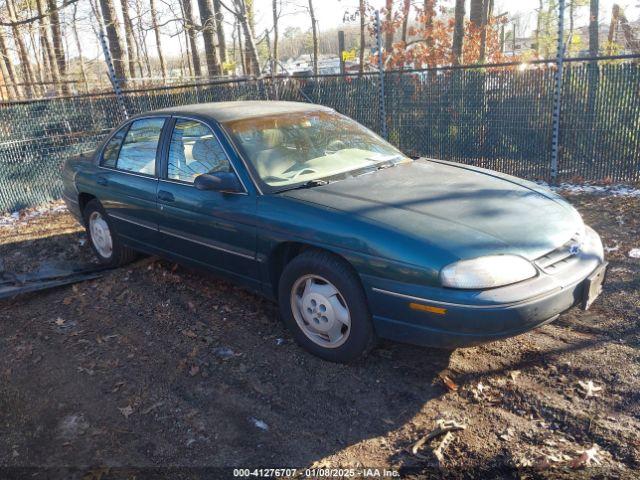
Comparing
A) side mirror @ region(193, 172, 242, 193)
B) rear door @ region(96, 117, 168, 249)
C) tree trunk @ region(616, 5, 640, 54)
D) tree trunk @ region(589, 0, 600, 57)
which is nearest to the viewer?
side mirror @ region(193, 172, 242, 193)

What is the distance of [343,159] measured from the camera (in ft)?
→ 14.0

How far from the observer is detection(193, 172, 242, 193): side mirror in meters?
3.82

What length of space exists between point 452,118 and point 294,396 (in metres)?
6.46

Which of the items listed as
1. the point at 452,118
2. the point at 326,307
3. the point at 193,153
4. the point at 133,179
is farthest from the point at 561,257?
the point at 452,118

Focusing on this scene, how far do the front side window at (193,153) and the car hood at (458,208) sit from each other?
0.78 metres

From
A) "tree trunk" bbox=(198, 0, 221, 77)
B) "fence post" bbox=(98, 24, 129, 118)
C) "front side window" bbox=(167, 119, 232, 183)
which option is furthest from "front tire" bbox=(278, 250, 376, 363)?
"tree trunk" bbox=(198, 0, 221, 77)

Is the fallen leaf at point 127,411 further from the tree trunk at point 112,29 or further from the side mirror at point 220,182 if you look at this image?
the tree trunk at point 112,29

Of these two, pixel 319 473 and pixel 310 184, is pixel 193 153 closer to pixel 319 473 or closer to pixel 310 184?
pixel 310 184

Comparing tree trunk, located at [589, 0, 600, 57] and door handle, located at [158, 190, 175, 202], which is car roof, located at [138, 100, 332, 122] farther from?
tree trunk, located at [589, 0, 600, 57]

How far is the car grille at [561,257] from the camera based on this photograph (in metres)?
3.10

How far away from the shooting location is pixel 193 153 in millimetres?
4398

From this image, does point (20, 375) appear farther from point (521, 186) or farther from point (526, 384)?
point (521, 186)

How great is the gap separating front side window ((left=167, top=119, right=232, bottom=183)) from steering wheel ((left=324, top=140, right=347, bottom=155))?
0.81 meters

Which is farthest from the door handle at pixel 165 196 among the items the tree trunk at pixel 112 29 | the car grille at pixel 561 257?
the tree trunk at pixel 112 29
